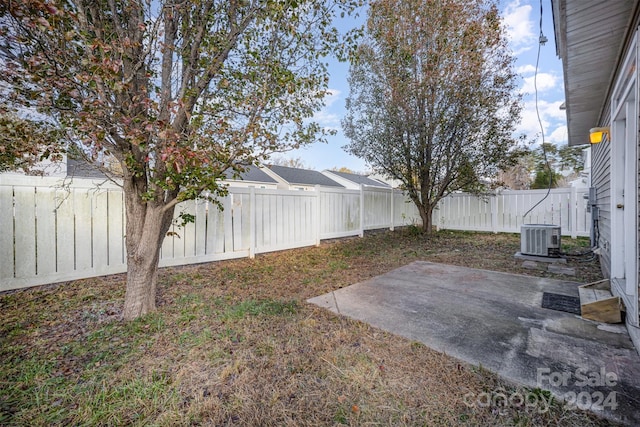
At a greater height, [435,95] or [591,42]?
[435,95]

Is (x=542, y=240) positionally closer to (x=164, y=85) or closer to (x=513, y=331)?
(x=513, y=331)

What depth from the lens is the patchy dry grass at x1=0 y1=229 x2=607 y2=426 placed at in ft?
4.83

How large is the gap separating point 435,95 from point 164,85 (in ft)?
22.5

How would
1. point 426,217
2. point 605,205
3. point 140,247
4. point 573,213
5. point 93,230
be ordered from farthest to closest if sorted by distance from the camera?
point 426,217 → point 573,213 → point 605,205 → point 93,230 → point 140,247

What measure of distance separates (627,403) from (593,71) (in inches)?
155

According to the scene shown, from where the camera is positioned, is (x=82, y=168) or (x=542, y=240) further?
(x=542, y=240)

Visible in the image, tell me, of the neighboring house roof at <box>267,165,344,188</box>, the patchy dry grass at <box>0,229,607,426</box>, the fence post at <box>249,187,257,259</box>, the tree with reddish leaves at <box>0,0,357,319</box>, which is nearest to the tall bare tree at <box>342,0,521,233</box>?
the fence post at <box>249,187,257,259</box>

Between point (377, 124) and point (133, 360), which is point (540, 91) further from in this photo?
point (133, 360)

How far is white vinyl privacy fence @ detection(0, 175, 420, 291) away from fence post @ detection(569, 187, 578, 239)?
7649 millimetres

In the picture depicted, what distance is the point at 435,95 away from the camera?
7375mm

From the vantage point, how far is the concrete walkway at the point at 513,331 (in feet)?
5.52

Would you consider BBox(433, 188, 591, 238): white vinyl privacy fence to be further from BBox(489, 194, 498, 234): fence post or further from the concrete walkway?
the concrete walkway

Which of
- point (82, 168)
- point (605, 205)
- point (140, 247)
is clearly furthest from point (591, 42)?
point (82, 168)

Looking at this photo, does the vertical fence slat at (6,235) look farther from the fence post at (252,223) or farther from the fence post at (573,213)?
the fence post at (573,213)
